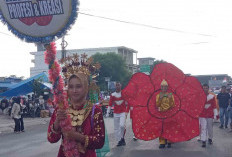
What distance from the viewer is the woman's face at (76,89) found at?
350cm

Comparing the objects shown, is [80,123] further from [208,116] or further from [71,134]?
[208,116]

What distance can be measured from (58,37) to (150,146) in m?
6.87

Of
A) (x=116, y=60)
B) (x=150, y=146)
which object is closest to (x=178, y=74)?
(x=150, y=146)

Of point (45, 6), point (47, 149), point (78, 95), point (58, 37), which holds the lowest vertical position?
point (47, 149)

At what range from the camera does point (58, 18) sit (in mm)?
4043

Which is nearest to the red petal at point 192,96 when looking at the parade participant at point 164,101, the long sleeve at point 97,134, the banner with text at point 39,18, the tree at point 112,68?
the parade participant at point 164,101

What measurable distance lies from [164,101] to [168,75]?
107 centimetres

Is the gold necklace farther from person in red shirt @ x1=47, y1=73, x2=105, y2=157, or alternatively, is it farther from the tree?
the tree

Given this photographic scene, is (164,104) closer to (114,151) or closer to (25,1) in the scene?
(114,151)

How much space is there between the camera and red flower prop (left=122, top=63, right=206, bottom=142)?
9.75 meters

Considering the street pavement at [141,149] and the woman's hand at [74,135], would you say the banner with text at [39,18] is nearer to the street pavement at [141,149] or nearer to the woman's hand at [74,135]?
the woman's hand at [74,135]

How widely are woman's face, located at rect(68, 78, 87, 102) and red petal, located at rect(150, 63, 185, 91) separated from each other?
7.01 m

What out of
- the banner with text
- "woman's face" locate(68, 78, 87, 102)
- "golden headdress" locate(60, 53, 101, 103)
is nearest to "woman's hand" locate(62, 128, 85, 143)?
"woman's face" locate(68, 78, 87, 102)

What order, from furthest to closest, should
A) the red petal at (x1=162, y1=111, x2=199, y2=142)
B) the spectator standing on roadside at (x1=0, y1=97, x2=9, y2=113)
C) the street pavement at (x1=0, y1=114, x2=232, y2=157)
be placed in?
the spectator standing on roadside at (x1=0, y1=97, x2=9, y2=113), the red petal at (x1=162, y1=111, x2=199, y2=142), the street pavement at (x1=0, y1=114, x2=232, y2=157)
